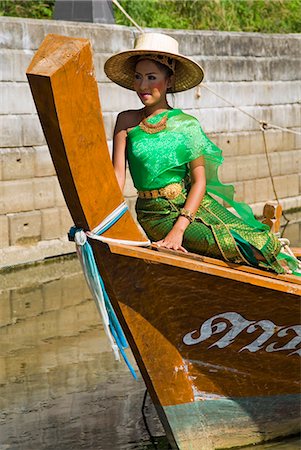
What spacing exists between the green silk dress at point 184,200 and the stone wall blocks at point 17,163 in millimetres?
4673

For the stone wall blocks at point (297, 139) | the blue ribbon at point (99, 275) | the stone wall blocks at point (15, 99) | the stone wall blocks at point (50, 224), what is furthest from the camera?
the stone wall blocks at point (297, 139)

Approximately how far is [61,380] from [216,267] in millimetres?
2183

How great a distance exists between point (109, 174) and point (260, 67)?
28.1ft

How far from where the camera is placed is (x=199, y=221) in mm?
5137

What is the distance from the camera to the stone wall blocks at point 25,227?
32.3ft

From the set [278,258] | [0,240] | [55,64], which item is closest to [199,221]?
[278,258]

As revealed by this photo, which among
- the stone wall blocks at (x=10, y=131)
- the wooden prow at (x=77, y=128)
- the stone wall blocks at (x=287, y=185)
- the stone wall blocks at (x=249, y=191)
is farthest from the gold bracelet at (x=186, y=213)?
the stone wall blocks at (x=287, y=185)

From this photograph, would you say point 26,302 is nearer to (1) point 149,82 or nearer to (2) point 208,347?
(2) point 208,347

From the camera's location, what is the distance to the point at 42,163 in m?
10.1

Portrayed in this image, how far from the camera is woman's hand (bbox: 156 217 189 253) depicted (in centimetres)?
500

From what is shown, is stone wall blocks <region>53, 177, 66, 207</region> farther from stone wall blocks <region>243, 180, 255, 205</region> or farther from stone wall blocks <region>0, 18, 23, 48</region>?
stone wall blocks <region>243, 180, 255, 205</region>

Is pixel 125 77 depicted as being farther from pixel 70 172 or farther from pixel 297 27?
pixel 297 27

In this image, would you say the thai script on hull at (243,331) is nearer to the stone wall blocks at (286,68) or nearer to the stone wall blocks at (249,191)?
the stone wall blocks at (249,191)

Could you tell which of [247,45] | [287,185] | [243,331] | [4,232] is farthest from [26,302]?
[287,185]
